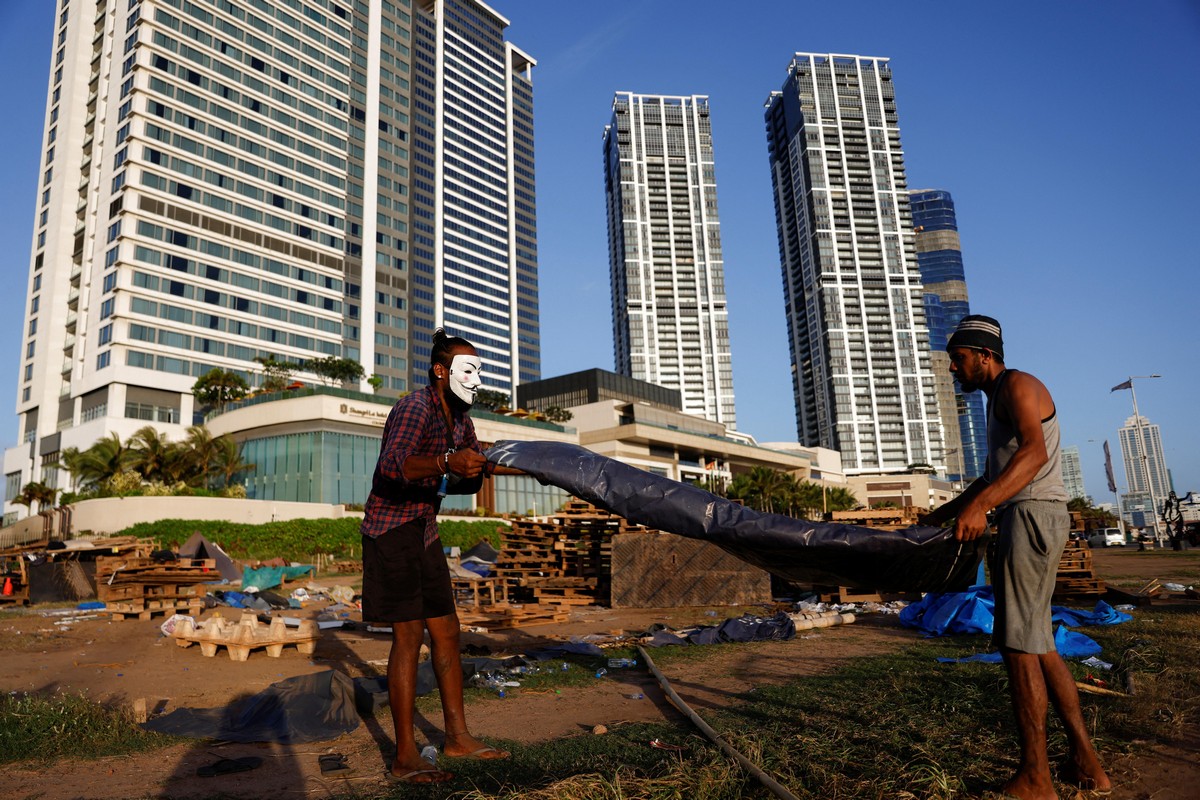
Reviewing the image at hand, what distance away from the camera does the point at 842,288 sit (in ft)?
468

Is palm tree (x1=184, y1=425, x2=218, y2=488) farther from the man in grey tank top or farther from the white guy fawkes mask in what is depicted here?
the man in grey tank top

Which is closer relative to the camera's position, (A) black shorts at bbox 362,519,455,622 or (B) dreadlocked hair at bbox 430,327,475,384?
(A) black shorts at bbox 362,519,455,622

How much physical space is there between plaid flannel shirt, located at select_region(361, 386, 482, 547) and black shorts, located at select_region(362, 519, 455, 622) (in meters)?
0.07

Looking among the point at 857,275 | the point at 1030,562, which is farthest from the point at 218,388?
the point at 857,275

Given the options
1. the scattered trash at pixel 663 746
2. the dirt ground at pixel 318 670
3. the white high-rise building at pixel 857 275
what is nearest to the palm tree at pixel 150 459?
the dirt ground at pixel 318 670

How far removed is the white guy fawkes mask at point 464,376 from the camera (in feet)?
13.5

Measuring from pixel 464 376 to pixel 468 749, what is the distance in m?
2.04

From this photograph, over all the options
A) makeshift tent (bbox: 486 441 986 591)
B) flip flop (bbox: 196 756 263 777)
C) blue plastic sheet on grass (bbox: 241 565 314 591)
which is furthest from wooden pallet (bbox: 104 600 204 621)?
makeshift tent (bbox: 486 441 986 591)

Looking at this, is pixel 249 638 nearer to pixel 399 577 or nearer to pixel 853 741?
pixel 399 577

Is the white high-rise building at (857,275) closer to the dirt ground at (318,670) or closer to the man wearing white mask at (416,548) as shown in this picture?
the dirt ground at (318,670)

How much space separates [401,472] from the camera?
3639mm

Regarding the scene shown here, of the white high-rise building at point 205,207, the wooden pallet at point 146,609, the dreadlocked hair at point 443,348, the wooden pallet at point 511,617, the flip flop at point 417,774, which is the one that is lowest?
the wooden pallet at point 511,617

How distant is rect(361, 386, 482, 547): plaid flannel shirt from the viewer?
3752 millimetres

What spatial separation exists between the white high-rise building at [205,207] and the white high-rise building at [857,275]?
87.9 metres
